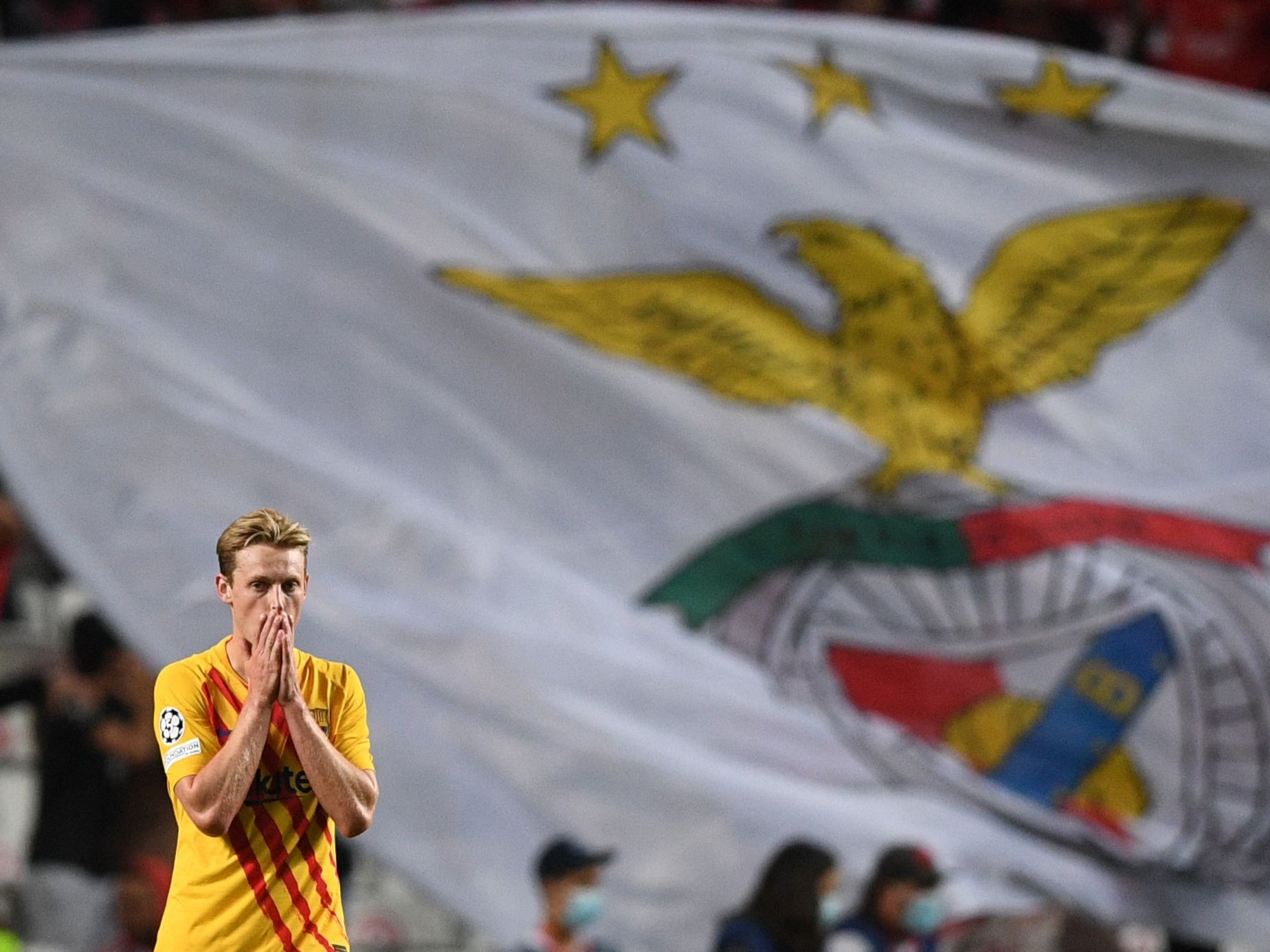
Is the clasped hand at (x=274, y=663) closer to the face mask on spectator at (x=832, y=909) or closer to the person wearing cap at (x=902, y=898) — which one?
the face mask on spectator at (x=832, y=909)

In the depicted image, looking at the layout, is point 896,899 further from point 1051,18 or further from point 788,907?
point 1051,18

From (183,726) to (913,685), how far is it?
393 cm

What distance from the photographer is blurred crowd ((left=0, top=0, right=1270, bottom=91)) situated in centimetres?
707

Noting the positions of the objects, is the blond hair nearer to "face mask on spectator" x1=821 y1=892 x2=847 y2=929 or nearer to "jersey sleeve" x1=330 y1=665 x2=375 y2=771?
"jersey sleeve" x1=330 y1=665 x2=375 y2=771

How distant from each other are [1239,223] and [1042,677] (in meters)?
1.54

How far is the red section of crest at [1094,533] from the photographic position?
5113 mm

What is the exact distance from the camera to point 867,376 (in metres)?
5.38

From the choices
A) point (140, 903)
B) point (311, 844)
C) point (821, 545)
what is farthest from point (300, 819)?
point (821, 545)

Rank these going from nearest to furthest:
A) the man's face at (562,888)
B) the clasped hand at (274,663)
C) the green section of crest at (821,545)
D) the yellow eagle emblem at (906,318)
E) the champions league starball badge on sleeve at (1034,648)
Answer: the clasped hand at (274,663), the man's face at (562,888), the champions league starball badge on sleeve at (1034,648), the green section of crest at (821,545), the yellow eagle emblem at (906,318)

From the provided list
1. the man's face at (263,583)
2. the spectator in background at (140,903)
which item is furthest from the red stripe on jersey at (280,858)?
the spectator in background at (140,903)

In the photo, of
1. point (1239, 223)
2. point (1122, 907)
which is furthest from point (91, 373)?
point (1239, 223)

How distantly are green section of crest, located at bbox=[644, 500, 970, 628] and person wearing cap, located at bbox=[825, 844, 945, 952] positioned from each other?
80 centimetres

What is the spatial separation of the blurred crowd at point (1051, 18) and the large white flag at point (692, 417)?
4.36ft

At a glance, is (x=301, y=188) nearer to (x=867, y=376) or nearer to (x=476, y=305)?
(x=476, y=305)
